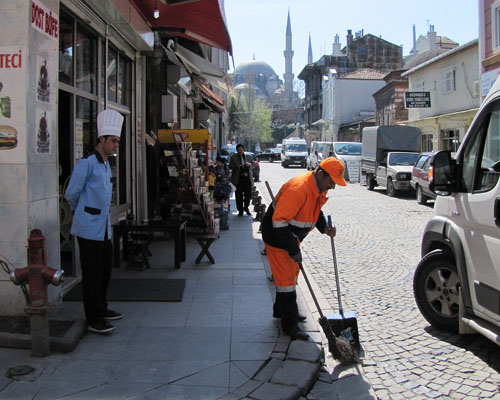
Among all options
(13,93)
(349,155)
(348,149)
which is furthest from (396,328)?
(348,149)

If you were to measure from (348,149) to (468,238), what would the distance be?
80.3ft

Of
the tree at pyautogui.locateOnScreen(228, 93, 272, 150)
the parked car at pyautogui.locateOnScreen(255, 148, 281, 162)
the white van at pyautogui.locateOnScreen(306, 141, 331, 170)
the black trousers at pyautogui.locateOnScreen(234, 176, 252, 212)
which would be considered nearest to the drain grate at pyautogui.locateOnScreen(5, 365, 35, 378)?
the black trousers at pyautogui.locateOnScreen(234, 176, 252, 212)

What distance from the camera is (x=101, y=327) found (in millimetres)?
4656

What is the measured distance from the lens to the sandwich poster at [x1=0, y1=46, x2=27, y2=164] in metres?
4.50

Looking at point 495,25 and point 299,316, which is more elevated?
point 495,25

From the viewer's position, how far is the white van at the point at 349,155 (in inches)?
1043

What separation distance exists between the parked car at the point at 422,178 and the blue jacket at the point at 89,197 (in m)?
12.9

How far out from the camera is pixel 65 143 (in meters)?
6.72

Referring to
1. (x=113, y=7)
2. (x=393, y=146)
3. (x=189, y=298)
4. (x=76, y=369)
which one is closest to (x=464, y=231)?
(x=189, y=298)

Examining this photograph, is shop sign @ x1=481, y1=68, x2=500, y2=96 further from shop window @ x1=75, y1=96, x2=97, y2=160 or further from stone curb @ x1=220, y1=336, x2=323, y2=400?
stone curb @ x1=220, y1=336, x2=323, y2=400

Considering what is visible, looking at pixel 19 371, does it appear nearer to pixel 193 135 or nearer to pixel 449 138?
pixel 193 135

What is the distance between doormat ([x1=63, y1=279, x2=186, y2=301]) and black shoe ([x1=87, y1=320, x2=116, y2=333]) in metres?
1.02

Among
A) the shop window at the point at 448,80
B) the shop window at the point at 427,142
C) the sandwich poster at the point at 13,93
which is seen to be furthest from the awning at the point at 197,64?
the shop window at the point at 427,142

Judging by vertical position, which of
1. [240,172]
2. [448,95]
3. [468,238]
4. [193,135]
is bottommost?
[468,238]
